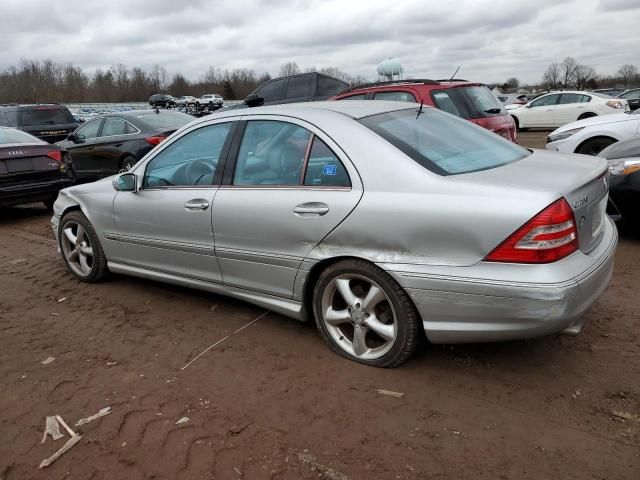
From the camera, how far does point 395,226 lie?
2826 mm

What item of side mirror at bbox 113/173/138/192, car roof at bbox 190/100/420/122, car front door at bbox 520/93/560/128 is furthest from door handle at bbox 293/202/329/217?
car front door at bbox 520/93/560/128

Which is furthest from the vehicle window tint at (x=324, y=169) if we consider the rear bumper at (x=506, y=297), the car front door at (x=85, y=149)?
the car front door at (x=85, y=149)

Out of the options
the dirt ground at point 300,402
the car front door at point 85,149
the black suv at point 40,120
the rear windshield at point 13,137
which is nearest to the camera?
the dirt ground at point 300,402

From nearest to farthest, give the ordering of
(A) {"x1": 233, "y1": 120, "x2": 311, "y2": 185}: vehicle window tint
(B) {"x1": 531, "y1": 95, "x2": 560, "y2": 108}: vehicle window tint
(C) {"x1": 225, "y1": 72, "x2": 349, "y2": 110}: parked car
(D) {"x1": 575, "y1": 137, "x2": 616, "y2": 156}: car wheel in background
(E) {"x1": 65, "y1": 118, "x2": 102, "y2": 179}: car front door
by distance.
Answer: (A) {"x1": 233, "y1": 120, "x2": 311, "y2": 185}: vehicle window tint, (D) {"x1": 575, "y1": 137, "x2": 616, "y2": 156}: car wheel in background, (E) {"x1": 65, "y1": 118, "x2": 102, "y2": 179}: car front door, (C) {"x1": 225, "y1": 72, "x2": 349, "y2": 110}: parked car, (B) {"x1": 531, "y1": 95, "x2": 560, "y2": 108}: vehicle window tint

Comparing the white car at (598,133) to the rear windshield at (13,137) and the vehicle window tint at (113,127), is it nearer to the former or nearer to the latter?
the vehicle window tint at (113,127)

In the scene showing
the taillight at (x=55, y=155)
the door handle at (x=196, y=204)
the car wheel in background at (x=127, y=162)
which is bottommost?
the car wheel in background at (x=127, y=162)

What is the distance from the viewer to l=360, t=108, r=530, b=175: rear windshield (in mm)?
3027

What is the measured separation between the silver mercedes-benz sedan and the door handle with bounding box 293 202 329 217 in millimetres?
10

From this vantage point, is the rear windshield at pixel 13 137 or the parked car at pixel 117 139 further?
the parked car at pixel 117 139

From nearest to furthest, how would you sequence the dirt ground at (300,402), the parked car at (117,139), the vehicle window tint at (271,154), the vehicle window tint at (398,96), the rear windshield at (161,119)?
the dirt ground at (300,402)
the vehicle window tint at (271,154)
the vehicle window tint at (398,96)
the parked car at (117,139)
the rear windshield at (161,119)

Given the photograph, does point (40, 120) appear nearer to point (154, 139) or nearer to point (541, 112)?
point (154, 139)

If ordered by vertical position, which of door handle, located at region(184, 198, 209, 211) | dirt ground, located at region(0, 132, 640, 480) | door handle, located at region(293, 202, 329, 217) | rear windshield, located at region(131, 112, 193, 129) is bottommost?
Answer: dirt ground, located at region(0, 132, 640, 480)

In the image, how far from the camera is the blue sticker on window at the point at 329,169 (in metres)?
3.14

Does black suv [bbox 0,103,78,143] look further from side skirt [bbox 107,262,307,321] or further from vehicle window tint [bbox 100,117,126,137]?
side skirt [bbox 107,262,307,321]
